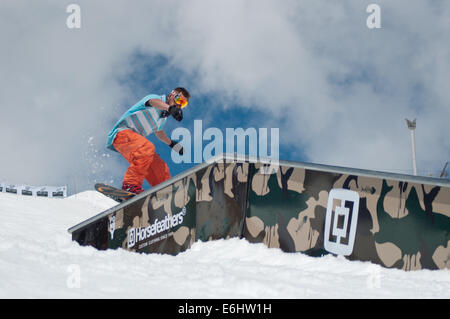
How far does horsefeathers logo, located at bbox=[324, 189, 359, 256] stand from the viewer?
3.76 m

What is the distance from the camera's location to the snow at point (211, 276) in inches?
99.5

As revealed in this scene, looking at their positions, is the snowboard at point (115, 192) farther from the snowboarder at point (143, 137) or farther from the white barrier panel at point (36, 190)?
the white barrier panel at point (36, 190)

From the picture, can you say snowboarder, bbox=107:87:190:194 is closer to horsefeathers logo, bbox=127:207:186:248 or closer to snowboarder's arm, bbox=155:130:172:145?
snowboarder's arm, bbox=155:130:172:145

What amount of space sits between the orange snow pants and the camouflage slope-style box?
4.22 ft

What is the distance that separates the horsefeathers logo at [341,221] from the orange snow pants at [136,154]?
3253 millimetres

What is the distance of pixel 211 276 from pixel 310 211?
4.46ft

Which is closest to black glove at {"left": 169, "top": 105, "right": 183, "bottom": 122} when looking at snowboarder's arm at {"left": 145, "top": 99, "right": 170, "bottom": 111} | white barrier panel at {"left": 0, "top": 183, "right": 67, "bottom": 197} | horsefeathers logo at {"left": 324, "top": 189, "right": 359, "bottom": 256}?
snowboarder's arm at {"left": 145, "top": 99, "right": 170, "bottom": 111}

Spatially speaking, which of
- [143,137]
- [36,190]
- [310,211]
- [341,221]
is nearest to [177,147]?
[143,137]

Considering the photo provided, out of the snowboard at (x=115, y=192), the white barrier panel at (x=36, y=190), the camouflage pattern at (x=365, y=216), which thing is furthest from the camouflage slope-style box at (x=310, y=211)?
the white barrier panel at (x=36, y=190)

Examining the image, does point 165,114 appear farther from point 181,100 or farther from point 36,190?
point 36,190

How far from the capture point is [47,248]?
424 cm

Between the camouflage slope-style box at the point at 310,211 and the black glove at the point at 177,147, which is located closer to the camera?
the camouflage slope-style box at the point at 310,211
